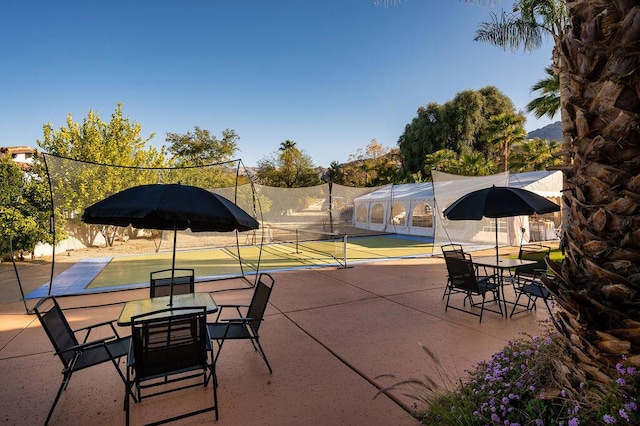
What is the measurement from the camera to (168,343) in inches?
95.7

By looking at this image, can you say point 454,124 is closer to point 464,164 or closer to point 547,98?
point 464,164

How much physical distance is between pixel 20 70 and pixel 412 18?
14673 millimetres

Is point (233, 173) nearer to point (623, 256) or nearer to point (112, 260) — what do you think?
point (112, 260)

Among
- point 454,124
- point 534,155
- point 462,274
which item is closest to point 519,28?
point 462,274

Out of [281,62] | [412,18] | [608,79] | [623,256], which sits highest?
[281,62]

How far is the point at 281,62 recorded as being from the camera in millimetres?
17266

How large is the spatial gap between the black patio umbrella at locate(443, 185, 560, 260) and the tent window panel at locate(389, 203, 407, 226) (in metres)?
12.6

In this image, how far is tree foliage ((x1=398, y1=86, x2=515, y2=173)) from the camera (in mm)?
27391

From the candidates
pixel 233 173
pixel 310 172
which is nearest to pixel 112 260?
pixel 233 173

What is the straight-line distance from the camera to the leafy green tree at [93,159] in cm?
677

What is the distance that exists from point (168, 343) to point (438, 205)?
905 cm

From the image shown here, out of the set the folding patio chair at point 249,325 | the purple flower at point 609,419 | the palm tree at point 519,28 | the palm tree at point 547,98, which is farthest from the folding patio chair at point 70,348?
the palm tree at point 547,98

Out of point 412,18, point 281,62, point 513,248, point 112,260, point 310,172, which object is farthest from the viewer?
point 310,172

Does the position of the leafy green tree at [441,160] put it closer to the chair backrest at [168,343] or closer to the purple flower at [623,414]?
the chair backrest at [168,343]
